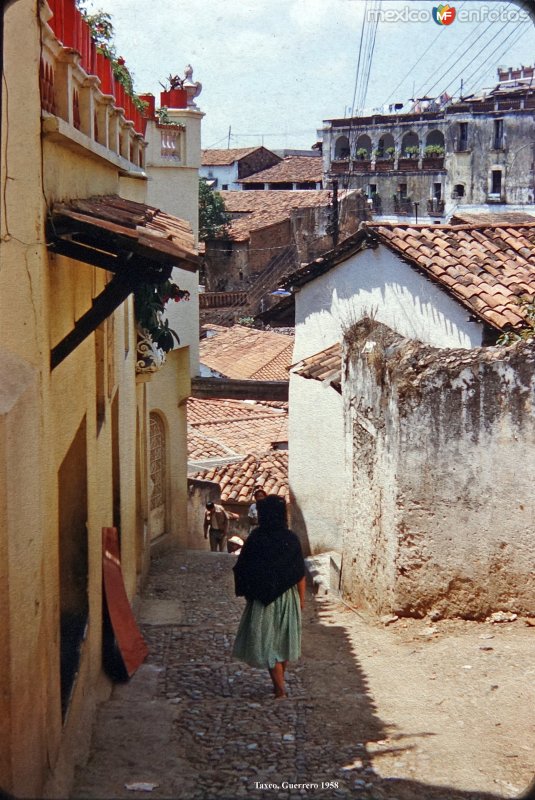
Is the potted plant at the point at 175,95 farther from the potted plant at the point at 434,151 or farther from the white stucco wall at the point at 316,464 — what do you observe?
the potted plant at the point at 434,151

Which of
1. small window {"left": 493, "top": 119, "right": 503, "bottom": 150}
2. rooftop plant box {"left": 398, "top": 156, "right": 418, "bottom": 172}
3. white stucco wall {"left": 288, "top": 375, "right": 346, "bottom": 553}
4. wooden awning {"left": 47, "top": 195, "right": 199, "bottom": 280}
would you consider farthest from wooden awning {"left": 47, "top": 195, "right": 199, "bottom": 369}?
rooftop plant box {"left": 398, "top": 156, "right": 418, "bottom": 172}

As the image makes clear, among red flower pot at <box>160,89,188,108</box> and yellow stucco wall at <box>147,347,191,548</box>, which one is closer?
yellow stucco wall at <box>147,347,191,548</box>

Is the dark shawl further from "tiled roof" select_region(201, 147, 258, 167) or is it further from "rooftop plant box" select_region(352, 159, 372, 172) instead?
"tiled roof" select_region(201, 147, 258, 167)

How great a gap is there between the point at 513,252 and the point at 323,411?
355cm

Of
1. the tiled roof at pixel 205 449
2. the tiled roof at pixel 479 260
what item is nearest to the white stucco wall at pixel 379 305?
the tiled roof at pixel 479 260

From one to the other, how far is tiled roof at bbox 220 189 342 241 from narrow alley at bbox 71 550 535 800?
35.7 metres

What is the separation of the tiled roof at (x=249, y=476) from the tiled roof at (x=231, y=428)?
29.9 inches

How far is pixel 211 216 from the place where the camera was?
137ft

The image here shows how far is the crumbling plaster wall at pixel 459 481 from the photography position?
8.45m

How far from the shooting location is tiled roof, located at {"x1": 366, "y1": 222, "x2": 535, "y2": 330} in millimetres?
10305

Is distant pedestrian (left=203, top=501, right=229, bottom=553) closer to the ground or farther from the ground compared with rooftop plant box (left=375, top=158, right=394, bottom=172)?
closer to the ground

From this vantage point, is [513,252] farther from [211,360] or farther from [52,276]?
[211,360]

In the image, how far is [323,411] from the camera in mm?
13898

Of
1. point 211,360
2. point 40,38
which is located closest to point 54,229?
point 40,38
